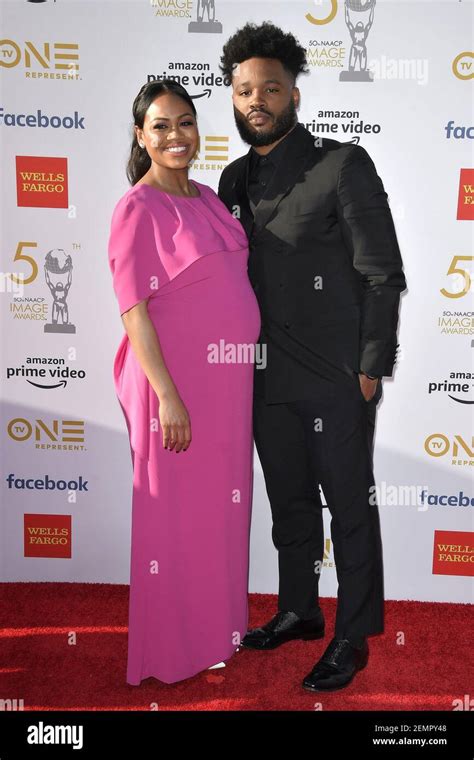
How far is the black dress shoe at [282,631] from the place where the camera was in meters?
2.67

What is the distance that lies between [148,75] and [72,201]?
59 centimetres

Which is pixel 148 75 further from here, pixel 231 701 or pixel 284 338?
pixel 231 701

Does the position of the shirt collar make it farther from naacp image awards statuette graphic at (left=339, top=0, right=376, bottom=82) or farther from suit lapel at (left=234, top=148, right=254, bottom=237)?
naacp image awards statuette graphic at (left=339, top=0, right=376, bottom=82)

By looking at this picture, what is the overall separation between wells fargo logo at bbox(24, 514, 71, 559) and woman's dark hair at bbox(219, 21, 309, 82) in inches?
78.2

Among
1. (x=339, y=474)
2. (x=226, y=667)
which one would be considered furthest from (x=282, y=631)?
(x=339, y=474)

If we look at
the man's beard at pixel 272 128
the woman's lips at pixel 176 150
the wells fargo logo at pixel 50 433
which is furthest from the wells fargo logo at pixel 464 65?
the wells fargo logo at pixel 50 433

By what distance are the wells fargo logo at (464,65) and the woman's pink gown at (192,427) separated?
45.2 inches

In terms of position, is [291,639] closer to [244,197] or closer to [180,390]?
[180,390]

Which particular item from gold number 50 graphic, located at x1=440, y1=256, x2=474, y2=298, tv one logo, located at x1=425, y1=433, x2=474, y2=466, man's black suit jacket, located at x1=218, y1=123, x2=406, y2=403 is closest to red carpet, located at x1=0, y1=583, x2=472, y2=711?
tv one logo, located at x1=425, y1=433, x2=474, y2=466

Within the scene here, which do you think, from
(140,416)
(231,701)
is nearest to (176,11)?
(140,416)

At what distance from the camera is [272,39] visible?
8.07 ft

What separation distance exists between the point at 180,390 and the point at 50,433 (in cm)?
109

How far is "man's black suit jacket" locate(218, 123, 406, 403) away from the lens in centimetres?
226

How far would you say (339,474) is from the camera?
7.88 feet
